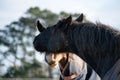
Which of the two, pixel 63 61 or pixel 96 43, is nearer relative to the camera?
pixel 96 43

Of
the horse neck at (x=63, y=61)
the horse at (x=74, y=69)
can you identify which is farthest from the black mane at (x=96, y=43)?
the horse at (x=74, y=69)

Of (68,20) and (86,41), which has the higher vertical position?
(68,20)

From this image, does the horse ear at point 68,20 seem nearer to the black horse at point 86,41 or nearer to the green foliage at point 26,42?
the black horse at point 86,41

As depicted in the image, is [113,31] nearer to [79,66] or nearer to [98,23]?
[98,23]

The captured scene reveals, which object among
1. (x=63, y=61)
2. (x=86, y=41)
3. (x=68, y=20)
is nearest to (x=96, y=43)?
(x=86, y=41)

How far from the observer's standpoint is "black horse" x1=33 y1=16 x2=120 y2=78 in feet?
19.0

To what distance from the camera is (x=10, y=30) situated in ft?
160

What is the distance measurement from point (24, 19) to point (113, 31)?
45.0 m

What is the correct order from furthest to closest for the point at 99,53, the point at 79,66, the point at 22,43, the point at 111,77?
the point at 22,43 → the point at 79,66 → the point at 99,53 → the point at 111,77

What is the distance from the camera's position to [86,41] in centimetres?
597

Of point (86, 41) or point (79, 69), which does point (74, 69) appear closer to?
point (79, 69)

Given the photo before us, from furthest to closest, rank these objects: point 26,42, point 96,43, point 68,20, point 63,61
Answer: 1. point 26,42
2. point 63,61
3. point 68,20
4. point 96,43

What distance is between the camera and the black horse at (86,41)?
19.0 ft

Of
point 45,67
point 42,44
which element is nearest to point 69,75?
point 42,44
